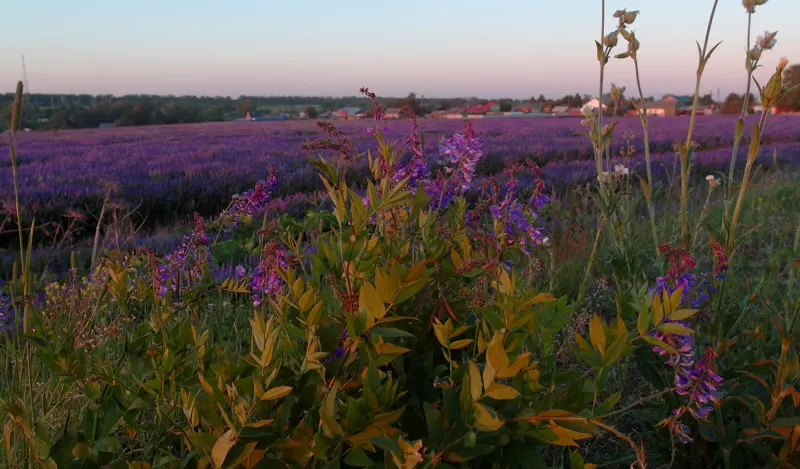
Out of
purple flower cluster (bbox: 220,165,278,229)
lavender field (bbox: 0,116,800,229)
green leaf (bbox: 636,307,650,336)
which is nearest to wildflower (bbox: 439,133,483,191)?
purple flower cluster (bbox: 220,165,278,229)

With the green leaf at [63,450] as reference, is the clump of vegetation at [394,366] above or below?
above

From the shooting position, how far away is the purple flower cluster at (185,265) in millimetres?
1364

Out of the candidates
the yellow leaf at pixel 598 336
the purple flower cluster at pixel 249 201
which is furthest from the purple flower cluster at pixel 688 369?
the purple flower cluster at pixel 249 201

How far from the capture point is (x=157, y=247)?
163 inches

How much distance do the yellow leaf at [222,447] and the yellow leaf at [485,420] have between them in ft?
1.20

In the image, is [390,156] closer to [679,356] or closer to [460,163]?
[460,163]

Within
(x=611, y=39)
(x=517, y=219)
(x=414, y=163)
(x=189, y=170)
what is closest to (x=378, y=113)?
(x=414, y=163)

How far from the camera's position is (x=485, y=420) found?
2.92 feet

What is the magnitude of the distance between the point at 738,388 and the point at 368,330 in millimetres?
1211

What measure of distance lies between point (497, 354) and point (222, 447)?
0.43m

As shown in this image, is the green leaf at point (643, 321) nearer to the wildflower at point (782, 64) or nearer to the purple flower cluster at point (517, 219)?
the purple flower cluster at point (517, 219)

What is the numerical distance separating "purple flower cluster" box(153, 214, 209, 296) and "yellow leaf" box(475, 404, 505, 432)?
75 centimetres

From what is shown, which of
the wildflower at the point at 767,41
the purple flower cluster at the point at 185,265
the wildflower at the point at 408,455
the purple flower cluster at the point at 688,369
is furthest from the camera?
the wildflower at the point at 767,41

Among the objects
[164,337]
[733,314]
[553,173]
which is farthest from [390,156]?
[553,173]
